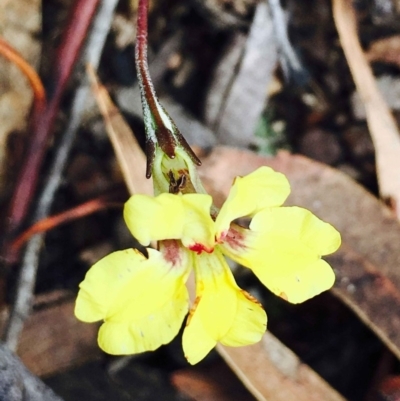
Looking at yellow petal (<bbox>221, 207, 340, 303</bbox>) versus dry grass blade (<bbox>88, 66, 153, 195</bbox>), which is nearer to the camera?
yellow petal (<bbox>221, 207, 340, 303</bbox>)

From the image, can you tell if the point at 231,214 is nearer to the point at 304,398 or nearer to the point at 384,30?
the point at 304,398

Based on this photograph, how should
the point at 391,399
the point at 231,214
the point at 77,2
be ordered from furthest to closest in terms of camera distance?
1. the point at 77,2
2. the point at 391,399
3. the point at 231,214

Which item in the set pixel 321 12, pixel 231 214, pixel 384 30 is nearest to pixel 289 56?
pixel 321 12

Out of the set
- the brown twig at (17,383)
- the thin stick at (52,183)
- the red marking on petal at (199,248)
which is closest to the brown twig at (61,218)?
the thin stick at (52,183)

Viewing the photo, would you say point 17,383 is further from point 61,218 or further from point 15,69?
point 15,69

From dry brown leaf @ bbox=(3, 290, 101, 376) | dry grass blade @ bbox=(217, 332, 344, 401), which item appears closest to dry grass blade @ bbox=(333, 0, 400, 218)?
dry grass blade @ bbox=(217, 332, 344, 401)

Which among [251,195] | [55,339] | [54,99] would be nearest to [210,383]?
[55,339]

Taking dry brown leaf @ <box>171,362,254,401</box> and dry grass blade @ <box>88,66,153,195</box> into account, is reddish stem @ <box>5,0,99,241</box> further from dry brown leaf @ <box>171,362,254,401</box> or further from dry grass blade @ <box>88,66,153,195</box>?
dry brown leaf @ <box>171,362,254,401</box>
